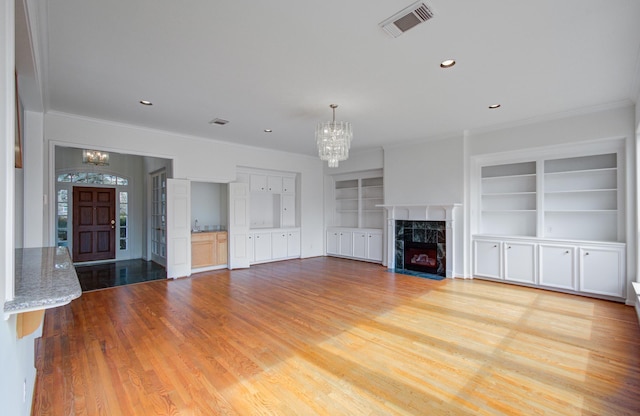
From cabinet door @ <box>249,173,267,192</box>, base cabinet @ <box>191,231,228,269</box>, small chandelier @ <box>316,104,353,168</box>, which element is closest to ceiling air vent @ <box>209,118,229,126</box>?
small chandelier @ <box>316,104,353,168</box>

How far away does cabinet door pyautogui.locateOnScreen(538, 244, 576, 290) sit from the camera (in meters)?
4.56

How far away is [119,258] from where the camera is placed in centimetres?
772

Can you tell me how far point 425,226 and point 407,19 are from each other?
4.62 metres

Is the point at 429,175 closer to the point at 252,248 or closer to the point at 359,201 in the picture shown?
the point at 359,201

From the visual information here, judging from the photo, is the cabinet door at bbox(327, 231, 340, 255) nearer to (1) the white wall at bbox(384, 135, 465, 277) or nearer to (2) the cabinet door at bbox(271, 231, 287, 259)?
(2) the cabinet door at bbox(271, 231, 287, 259)

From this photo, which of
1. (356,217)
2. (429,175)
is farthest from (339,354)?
(356,217)

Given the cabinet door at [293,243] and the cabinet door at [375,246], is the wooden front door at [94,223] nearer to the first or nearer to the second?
the cabinet door at [293,243]

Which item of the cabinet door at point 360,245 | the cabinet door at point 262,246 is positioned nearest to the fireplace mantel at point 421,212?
the cabinet door at point 360,245

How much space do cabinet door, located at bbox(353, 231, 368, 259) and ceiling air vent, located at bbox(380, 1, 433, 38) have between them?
5.50 m

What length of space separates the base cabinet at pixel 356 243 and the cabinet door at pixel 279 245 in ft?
4.59

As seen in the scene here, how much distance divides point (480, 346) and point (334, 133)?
2937mm

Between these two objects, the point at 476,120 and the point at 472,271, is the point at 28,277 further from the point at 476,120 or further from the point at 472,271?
the point at 472,271

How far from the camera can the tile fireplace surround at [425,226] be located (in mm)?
5848

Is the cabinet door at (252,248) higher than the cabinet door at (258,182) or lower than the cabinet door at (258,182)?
lower
